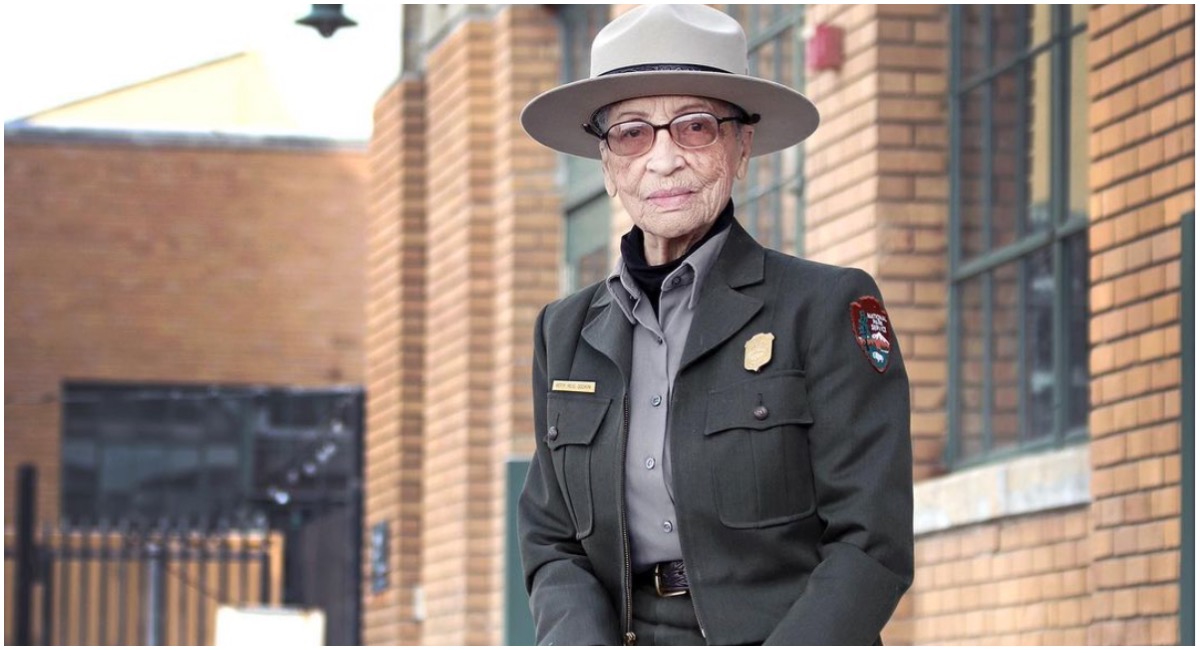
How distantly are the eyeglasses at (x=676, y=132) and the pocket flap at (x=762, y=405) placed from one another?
428mm

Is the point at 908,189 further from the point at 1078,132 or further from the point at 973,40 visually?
the point at 1078,132

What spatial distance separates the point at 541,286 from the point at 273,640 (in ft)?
7.75

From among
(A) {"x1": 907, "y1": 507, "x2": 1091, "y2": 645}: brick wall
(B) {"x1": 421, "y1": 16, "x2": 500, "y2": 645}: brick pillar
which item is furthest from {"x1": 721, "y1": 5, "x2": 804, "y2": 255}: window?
(B) {"x1": 421, "y1": 16, "x2": 500, "y2": 645}: brick pillar

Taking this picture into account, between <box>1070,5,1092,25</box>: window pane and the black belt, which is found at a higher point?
<box>1070,5,1092,25</box>: window pane

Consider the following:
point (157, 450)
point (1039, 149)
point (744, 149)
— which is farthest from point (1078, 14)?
point (157, 450)

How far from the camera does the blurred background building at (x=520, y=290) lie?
6930 mm

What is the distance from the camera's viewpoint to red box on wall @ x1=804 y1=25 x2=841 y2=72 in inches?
351

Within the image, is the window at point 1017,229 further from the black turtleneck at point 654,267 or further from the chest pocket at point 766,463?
the chest pocket at point 766,463

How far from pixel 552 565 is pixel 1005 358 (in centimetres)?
473

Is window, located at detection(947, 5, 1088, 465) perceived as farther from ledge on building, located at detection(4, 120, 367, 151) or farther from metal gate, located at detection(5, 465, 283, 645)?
ledge on building, located at detection(4, 120, 367, 151)

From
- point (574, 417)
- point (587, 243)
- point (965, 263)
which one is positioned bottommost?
point (574, 417)

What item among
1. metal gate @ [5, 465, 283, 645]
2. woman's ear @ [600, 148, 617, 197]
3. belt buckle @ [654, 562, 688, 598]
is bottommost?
metal gate @ [5, 465, 283, 645]

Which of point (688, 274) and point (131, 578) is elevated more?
point (688, 274)

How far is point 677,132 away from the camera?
3.95 metres
